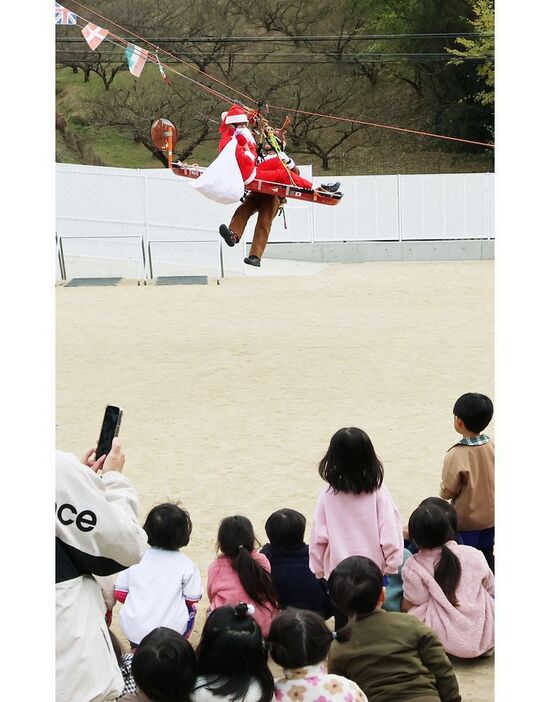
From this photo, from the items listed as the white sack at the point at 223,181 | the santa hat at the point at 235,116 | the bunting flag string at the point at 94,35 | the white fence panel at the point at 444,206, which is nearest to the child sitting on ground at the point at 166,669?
the white sack at the point at 223,181

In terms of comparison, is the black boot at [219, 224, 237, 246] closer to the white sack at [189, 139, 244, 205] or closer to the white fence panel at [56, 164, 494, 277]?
the white sack at [189, 139, 244, 205]

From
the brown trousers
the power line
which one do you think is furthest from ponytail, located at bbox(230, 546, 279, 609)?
the power line

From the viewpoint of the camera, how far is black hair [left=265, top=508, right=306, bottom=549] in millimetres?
4391

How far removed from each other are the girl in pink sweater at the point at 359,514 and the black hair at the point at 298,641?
1122 millimetres

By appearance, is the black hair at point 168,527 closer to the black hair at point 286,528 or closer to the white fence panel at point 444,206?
the black hair at point 286,528

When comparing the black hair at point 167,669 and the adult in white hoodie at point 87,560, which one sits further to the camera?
the black hair at point 167,669

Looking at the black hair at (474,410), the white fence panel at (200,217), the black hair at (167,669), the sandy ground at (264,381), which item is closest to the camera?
the black hair at (167,669)

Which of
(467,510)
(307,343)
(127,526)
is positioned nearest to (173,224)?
(307,343)

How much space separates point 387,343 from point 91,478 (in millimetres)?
10060

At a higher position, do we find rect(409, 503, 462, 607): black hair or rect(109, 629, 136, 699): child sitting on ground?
Result: rect(409, 503, 462, 607): black hair

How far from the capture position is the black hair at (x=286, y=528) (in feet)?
14.4

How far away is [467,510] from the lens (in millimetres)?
4836

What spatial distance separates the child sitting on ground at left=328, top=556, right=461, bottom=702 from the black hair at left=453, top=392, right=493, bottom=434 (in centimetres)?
144

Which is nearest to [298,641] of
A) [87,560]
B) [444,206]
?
[87,560]
